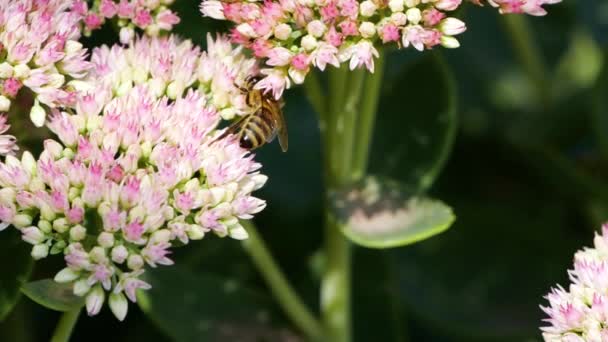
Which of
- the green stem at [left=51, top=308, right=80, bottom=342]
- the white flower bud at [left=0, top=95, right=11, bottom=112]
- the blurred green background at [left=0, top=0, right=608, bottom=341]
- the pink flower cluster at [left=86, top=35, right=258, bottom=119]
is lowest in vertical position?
the blurred green background at [left=0, top=0, right=608, bottom=341]

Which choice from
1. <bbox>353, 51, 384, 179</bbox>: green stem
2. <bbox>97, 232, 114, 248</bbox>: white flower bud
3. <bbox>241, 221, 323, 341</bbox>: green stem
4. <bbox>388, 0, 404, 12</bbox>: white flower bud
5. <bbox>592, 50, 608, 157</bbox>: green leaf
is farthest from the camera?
<bbox>592, 50, 608, 157</bbox>: green leaf

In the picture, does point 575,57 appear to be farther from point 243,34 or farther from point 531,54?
point 243,34

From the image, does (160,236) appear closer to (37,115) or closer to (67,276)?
(67,276)

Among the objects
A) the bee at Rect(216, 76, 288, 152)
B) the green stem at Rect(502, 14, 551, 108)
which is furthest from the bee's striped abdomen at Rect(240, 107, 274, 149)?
the green stem at Rect(502, 14, 551, 108)

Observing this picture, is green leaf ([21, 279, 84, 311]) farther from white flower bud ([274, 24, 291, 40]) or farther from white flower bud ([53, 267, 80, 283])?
white flower bud ([274, 24, 291, 40])

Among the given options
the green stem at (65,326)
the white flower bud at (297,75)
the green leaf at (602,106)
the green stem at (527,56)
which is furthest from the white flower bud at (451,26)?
the green stem at (527,56)

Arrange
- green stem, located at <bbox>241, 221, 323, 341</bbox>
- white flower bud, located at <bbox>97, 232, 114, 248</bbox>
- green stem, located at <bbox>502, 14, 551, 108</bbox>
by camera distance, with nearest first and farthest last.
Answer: white flower bud, located at <bbox>97, 232, 114, 248</bbox> < green stem, located at <bbox>241, 221, 323, 341</bbox> < green stem, located at <bbox>502, 14, 551, 108</bbox>

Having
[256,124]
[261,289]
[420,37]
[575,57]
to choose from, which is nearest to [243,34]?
[256,124]


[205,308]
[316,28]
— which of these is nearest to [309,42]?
[316,28]
